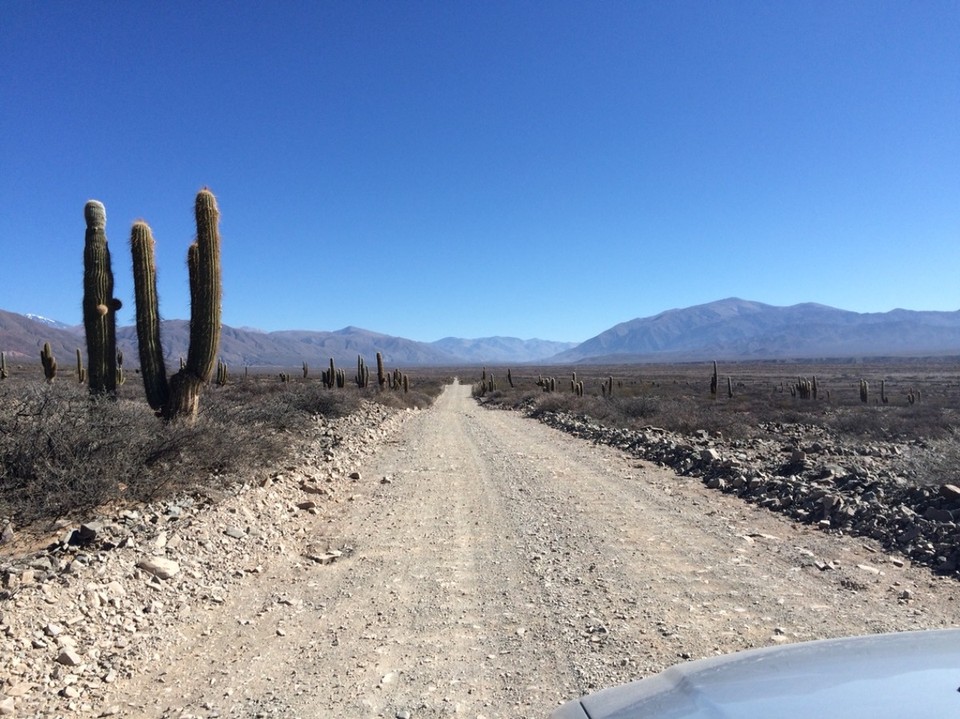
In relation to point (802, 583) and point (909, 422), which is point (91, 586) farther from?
point (909, 422)

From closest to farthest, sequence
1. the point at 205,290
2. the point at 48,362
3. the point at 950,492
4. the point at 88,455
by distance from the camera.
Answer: the point at 88,455 < the point at 950,492 < the point at 205,290 < the point at 48,362

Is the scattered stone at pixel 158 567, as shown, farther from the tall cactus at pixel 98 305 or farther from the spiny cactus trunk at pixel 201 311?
the tall cactus at pixel 98 305

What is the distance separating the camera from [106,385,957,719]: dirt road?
4.03m

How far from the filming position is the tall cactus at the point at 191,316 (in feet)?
35.7

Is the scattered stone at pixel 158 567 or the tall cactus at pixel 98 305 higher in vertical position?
the tall cactus at pixel 98 305

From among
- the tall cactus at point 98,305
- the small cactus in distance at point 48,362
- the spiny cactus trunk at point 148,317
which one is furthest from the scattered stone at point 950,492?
the small cactus in distance at point 48,362

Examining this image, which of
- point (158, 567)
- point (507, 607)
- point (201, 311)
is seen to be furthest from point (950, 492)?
point (201, 311)

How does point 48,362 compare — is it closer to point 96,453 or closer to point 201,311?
point 201,311

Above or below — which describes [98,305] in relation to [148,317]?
above

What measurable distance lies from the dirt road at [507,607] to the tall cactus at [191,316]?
3896 mm

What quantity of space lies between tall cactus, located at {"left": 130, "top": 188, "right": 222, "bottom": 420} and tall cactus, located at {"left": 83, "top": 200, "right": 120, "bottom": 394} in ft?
2.49

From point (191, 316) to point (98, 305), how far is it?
1.75 meters

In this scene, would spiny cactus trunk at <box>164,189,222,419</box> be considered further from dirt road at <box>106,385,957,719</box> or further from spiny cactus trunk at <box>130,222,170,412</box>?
dirt road at <box>106,385,957,719</box>

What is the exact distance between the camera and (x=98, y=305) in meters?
11.5
